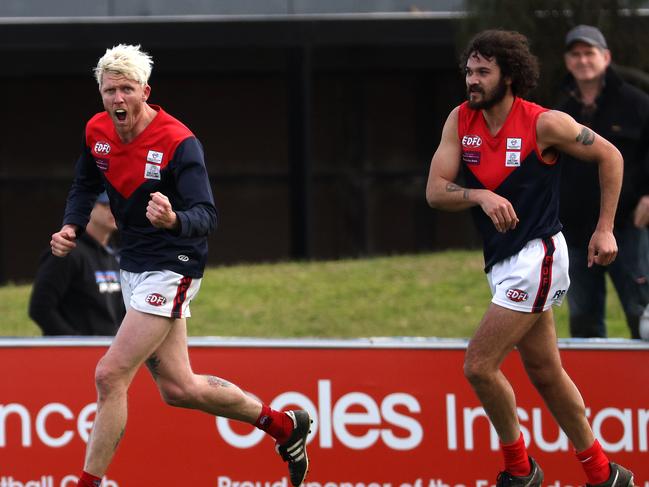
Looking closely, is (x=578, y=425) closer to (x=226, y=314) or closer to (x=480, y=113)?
(x=480, y=113)

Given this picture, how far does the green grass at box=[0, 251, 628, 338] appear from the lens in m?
11.7

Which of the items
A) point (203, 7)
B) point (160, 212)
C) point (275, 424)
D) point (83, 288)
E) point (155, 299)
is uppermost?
point (203, 7)

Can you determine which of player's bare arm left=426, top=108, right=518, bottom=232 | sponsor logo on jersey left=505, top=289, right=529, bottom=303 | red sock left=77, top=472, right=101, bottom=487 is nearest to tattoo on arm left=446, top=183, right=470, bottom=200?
player's bare arm left=426, top=108, right=518, bottom=232

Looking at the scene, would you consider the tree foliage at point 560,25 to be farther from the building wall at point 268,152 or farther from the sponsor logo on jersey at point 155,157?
the building wall at point 268,152

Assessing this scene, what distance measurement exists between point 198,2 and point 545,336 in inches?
491

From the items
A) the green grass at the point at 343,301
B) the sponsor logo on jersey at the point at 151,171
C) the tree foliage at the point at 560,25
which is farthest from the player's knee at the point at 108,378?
the tree foliage at the point at 560,25

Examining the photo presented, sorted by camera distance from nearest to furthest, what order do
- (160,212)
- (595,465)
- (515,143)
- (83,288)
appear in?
(160,212) < (515,143) < (595,465) < (83,288)

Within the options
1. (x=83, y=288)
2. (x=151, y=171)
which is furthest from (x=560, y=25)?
(x=151, y=171)

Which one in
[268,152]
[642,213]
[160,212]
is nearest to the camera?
[160,212]

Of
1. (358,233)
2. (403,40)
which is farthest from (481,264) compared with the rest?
(358,233)

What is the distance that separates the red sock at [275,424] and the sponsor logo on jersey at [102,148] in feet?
4.49

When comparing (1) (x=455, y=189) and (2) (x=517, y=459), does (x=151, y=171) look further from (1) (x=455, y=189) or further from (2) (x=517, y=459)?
(2) (x=517, y=459)

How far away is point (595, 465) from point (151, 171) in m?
2.32

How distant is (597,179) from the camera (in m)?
7.38
